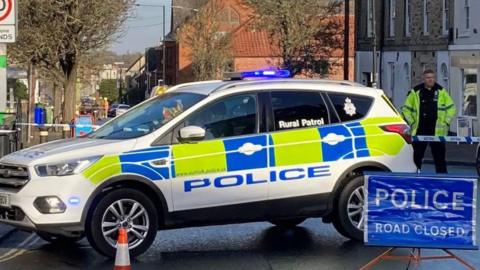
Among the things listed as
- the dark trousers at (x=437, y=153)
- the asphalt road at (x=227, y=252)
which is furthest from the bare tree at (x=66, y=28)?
the asphalt road at (x=227, y=252)

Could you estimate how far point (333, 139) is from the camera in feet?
28.1

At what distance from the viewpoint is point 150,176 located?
780cm

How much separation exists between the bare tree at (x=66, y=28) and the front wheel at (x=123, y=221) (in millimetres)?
16828

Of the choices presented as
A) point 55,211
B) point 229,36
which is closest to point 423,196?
point 55,211

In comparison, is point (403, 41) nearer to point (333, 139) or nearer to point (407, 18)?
point (407, 18)

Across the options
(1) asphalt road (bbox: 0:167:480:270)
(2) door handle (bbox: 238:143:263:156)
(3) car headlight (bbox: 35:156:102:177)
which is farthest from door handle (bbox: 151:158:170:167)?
(1) asphalt road (bbox: 0:167:480:270)

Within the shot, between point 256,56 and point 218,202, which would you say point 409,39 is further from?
point 256,56

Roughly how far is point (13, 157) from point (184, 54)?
67.0 metres

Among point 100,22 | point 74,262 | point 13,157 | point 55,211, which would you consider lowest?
point 74,262

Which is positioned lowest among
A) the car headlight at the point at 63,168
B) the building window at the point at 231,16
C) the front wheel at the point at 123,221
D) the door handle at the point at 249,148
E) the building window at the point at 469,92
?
the front wheel at the point at 123,221

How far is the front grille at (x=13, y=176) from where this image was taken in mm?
7668

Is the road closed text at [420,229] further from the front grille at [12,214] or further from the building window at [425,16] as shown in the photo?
the building window at [425,16]

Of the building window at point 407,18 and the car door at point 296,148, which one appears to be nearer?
the car door at point 296,148

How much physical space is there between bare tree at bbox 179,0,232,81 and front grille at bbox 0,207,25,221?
49335 mm
